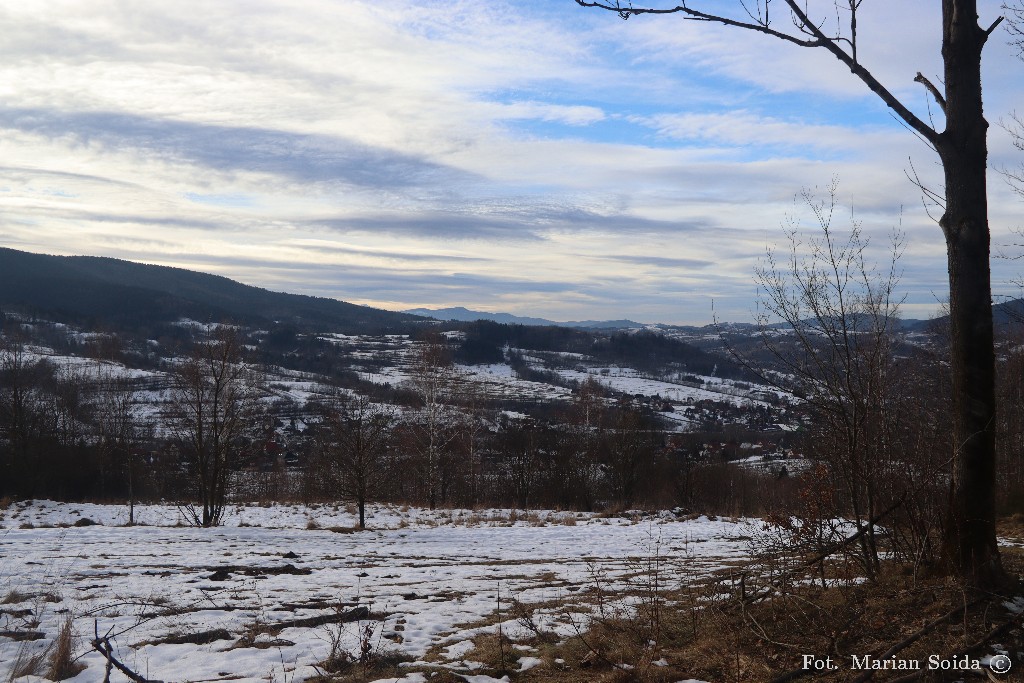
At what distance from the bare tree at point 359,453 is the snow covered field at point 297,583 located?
48.4 inches

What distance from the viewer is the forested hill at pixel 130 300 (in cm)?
14338

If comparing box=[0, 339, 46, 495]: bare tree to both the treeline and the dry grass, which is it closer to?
the treeline

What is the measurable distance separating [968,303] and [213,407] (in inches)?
847

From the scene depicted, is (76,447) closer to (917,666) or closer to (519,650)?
(519,650)

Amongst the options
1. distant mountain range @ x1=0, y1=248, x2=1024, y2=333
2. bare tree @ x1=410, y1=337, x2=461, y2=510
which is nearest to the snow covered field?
bare tree @ x1=410, y1=337, x2=461, y2=510

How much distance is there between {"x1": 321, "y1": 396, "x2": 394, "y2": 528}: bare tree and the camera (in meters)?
20.0

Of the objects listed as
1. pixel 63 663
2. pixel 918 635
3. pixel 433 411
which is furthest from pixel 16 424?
pixel 918 635

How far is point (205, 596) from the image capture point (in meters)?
8.42

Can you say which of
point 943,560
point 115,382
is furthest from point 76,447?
point 943,560

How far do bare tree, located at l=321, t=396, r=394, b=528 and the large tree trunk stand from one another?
54.9 feet

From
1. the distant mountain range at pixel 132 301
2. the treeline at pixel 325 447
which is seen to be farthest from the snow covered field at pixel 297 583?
the distant mountain range at pixel 132 301

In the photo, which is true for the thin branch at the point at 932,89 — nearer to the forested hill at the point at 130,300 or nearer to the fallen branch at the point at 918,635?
the fallen branch at the point at 918,635

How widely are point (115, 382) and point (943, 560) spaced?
39.0 metres

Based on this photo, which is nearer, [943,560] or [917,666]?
[917,666]
